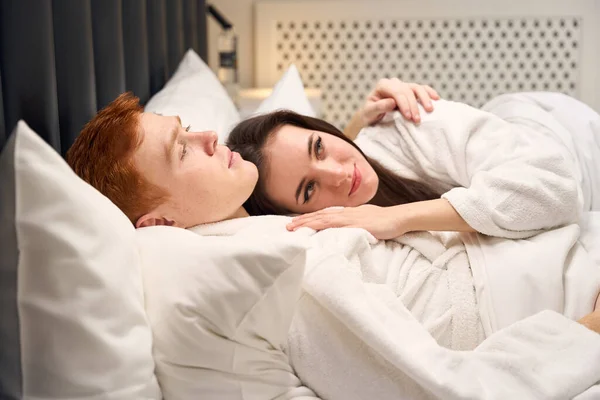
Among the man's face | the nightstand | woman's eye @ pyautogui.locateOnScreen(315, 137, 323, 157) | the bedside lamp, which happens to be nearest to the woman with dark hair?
woman's eye @ pyautogui.locateOnScreen(315, 137, 323, 157)

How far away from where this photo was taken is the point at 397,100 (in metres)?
1.63

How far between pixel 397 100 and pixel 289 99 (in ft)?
1.72

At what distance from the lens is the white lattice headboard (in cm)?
296

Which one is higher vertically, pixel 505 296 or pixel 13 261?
pixel 13 261

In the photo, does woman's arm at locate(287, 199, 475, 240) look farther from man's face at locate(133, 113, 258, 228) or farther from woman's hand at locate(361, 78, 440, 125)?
woman's hand at locate(361, 78, 440, 125)

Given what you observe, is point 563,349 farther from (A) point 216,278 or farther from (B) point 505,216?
(A) point 216,278

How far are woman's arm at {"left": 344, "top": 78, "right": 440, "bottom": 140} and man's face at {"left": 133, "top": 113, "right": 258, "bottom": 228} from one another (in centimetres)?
47

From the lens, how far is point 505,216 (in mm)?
1339

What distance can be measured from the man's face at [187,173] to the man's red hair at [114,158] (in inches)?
0.7

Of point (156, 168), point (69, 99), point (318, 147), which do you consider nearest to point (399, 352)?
point (156, 168)

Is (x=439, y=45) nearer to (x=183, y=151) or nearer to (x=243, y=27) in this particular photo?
(x=243, y=27)

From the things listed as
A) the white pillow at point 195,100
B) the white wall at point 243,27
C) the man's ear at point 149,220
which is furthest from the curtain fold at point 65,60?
the white wall at point 243,27

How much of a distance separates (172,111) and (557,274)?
0.99 meters

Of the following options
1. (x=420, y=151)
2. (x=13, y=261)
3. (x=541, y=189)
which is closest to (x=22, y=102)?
(x=13, y=261)
